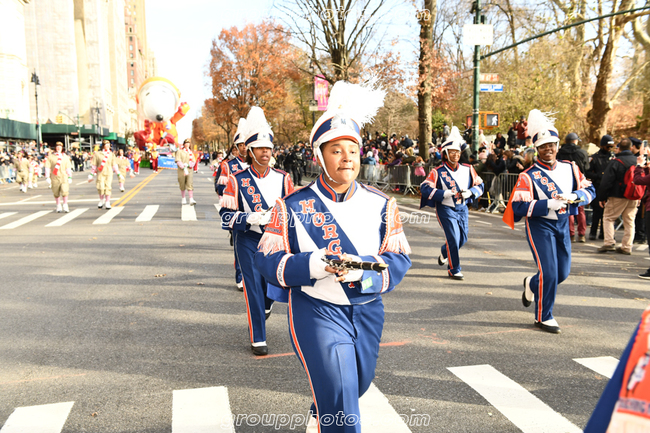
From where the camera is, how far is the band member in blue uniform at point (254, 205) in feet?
17.1

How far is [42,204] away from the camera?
20656 millimetres

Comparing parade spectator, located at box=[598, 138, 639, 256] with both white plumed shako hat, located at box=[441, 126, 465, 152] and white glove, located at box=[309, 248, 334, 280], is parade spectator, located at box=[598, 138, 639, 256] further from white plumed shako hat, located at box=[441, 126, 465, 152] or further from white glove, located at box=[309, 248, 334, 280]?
white glove, located at box=[309, 248, 334, 280]

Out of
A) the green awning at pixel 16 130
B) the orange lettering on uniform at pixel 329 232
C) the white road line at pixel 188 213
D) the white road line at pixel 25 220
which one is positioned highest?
the green awning at pixel 16 130

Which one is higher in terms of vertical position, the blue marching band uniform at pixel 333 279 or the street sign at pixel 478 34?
the street sign at pixel 478 34

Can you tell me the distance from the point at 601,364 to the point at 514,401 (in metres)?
1.30

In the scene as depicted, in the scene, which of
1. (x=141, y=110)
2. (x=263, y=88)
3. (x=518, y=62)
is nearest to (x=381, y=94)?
(x=518, y=62)

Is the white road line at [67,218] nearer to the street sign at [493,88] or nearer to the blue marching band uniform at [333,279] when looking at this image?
the street sign at [493,88]

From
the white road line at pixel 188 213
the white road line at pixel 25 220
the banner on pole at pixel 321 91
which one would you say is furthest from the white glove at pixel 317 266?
the banner on pole at pixel 321 91

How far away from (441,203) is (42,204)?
57.8 feet

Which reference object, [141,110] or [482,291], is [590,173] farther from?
[141,110]

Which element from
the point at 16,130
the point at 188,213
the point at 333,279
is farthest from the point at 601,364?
the point at 16,130

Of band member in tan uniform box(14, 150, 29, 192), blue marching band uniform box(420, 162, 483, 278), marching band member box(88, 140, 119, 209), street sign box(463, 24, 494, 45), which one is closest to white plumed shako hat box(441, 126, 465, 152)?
blue marching band uniform box(420, 162, 483, 278)

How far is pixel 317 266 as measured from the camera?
2729 mm

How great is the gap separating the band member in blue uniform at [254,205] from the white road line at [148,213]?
11094 mm
